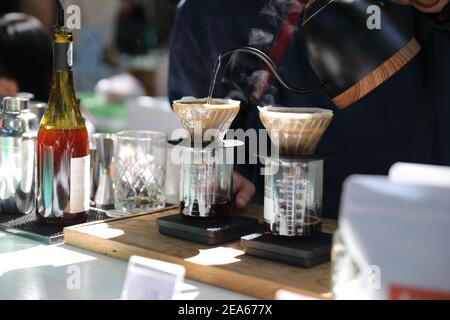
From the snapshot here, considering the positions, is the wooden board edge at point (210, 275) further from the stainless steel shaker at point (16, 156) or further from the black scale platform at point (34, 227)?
the stainless steel shaker at point (16, 156)

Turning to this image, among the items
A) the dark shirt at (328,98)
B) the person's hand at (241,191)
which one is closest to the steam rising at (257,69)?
the dark shirt at (328,98)

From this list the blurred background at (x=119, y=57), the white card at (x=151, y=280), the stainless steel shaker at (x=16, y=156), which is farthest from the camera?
the blurred background at (x=119, y=57)

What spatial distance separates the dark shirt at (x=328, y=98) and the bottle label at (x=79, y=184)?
0.48m

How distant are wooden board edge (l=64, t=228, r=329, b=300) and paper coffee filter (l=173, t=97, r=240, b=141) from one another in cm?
25

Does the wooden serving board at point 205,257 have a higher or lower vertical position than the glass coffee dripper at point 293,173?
lower

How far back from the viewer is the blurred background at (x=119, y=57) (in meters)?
4.08

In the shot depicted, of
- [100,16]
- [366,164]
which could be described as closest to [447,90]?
[366,164]

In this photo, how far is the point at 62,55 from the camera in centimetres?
157

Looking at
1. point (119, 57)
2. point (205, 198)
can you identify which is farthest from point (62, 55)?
point (119, 57)

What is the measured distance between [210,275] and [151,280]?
9.6 inches

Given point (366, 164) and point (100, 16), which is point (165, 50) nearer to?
point (100, 16)

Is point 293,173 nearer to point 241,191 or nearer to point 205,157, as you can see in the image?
point 205,157

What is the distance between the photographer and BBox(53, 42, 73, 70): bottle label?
1555 mm

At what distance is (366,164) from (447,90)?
28 cm
